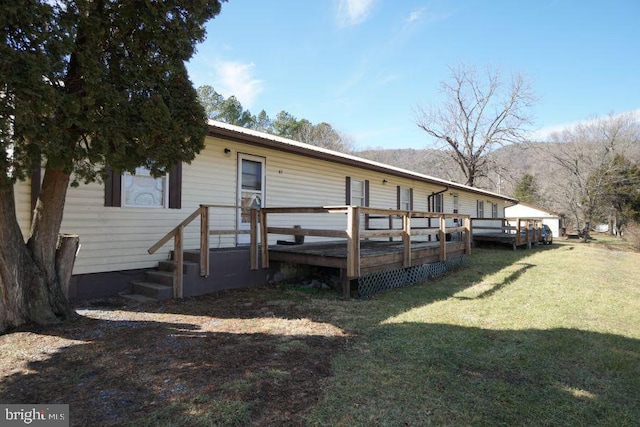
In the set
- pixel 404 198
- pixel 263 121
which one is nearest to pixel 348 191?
pixel 404 198

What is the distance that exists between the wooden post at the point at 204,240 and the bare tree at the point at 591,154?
3142 cm

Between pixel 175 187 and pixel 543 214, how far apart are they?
132ft

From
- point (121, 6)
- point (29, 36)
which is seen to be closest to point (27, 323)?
point (29, 36)

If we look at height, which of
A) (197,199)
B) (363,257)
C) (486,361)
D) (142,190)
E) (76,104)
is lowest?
(486,361)

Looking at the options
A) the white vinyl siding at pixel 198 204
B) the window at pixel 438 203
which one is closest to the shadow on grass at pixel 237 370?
the white vinyl siding at pixel 198 204

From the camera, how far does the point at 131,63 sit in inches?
147

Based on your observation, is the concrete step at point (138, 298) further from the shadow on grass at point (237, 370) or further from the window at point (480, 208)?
the window at point (480, 208)

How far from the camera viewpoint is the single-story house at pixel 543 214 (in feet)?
115

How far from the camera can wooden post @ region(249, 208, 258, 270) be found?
21.1ft

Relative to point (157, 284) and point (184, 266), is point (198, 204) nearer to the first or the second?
point (184, 266)

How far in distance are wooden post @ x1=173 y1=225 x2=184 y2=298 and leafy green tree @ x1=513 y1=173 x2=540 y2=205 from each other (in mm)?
52154

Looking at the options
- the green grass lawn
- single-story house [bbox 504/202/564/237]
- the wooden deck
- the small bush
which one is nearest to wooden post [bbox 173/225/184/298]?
the wooden deck

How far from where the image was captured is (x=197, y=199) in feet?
22.7

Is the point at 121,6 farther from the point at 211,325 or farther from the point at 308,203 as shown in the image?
the point at 308,203
